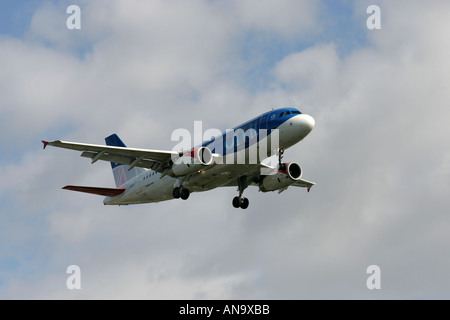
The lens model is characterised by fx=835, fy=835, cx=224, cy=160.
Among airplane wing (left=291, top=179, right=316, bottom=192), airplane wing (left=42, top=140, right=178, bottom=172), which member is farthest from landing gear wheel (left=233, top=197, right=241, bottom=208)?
airplane wing (left=291, top=179, right=316, bottom=192)

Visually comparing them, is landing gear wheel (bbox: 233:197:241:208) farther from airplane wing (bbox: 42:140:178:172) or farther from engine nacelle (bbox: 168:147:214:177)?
engine nacelle (bbox: 168:147:214:177)

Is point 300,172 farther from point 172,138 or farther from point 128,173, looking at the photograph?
point 128,173

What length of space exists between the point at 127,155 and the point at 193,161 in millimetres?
5325

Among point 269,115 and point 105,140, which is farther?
point 105,140

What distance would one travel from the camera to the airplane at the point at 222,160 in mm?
56844

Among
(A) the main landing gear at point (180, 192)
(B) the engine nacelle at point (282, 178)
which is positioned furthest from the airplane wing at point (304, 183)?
(A) the main landing gear at point (180, 192)

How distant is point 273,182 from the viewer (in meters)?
64.8

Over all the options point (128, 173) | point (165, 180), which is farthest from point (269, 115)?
point (128, 173)

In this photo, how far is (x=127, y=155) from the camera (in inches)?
2375

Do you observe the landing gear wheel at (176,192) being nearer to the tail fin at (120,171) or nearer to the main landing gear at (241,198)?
the main landing gear at (241,198)

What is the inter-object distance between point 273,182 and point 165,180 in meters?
8.39

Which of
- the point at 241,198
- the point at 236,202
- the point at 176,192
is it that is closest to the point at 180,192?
the point at 176,192

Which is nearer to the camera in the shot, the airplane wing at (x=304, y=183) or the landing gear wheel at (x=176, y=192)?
the landing gear wheel at (x=176, y=192)

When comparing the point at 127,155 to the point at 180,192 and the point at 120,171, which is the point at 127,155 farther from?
the point at 120,171
